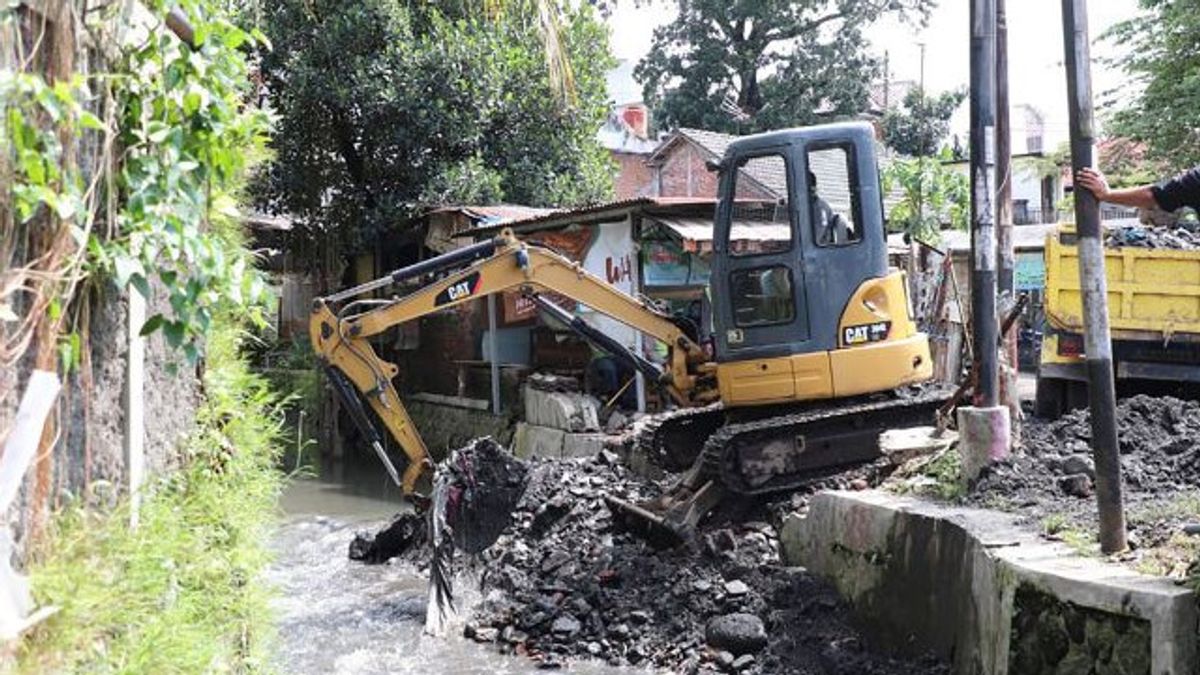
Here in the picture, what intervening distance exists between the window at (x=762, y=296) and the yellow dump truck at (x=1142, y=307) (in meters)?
3.32

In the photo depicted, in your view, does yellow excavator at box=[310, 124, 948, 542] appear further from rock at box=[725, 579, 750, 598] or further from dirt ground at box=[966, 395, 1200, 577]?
dirt ground at box=[966, 395, 1200, 577]

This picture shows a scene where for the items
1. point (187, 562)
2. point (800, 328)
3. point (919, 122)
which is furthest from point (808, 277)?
point (919, 122)

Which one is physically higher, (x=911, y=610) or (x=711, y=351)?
(x=711, y=351)

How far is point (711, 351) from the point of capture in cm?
1038

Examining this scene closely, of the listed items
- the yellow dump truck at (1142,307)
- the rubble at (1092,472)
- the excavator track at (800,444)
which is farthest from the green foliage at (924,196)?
the rubble at (1092,472)

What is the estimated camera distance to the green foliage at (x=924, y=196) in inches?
797

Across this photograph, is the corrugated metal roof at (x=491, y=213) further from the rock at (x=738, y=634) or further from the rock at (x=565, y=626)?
the rock at (x=738, y=634)

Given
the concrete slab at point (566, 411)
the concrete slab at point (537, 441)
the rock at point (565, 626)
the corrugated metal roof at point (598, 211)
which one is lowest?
the rock at point (565, 626)

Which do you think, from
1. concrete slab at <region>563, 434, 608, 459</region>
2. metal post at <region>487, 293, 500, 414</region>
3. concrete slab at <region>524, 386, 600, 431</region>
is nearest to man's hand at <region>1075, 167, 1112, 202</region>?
Answer: concrete slab at <region>563, 434, 608, 459</region>

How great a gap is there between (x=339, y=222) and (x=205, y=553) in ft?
54.7

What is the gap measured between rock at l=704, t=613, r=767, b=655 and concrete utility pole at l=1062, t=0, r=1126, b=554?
8.95 ft

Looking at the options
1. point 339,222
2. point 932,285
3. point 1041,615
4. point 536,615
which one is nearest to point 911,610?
point 1041,615

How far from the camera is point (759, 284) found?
9055 millimetres

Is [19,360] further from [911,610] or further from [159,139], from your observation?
[911,610]
